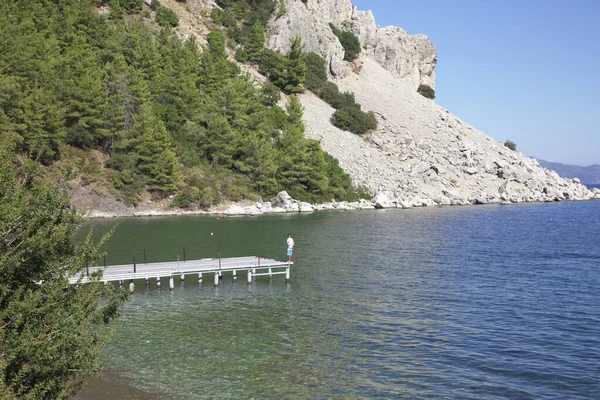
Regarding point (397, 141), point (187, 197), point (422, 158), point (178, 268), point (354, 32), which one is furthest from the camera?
point (354, 32)

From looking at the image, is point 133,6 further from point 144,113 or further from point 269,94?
point 144,113

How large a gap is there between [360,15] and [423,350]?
449 feet

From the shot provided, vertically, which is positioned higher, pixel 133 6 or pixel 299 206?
pixel 133 6

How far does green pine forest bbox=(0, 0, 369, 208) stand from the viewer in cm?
6712

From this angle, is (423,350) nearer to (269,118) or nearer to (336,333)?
(336,333)

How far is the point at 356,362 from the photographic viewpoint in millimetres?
19906

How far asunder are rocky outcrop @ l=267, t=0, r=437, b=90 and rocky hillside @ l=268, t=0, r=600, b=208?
0.27m

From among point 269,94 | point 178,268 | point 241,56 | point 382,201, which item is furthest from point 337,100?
point 178,268

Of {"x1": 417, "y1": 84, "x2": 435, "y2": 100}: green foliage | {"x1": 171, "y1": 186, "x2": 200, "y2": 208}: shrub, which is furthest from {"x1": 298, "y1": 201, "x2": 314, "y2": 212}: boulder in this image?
{"x1": 417, "y1": 84, "x2": 435, "y2": 100}: green foliage

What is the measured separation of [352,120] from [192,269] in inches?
3154

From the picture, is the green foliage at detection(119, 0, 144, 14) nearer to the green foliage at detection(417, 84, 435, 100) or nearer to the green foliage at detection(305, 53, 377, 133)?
the green foliage at detection(305, 53, 377, 133)

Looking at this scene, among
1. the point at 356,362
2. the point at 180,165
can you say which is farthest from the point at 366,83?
the point at 356,362

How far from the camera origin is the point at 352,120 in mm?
108938

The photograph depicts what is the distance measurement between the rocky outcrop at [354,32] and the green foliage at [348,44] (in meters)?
3.52
